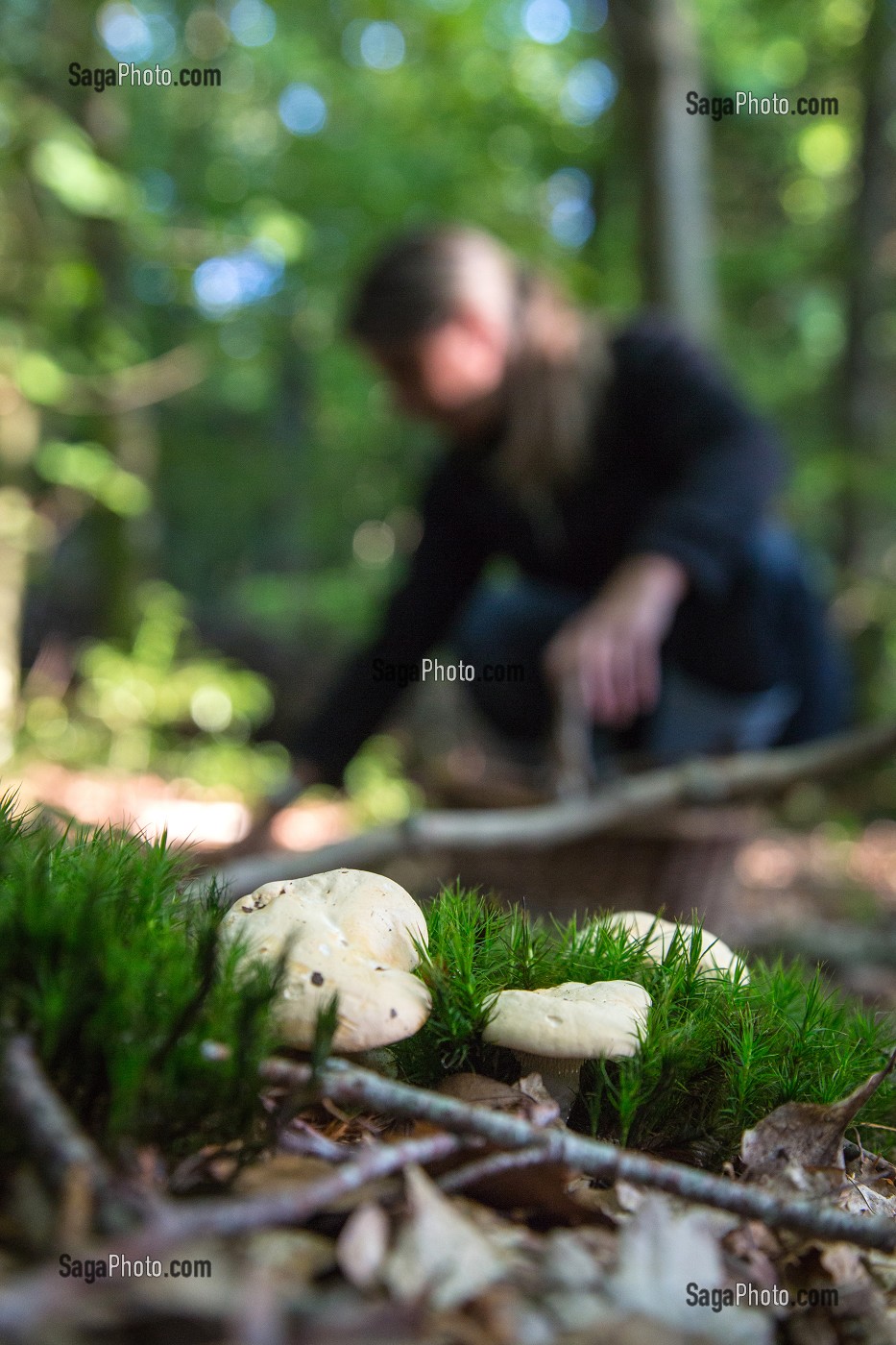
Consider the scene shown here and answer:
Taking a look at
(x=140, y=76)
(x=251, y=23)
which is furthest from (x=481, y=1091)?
(x=251, y=23)

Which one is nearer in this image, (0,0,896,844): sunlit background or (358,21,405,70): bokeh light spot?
(0,0,896,844): sunlit background

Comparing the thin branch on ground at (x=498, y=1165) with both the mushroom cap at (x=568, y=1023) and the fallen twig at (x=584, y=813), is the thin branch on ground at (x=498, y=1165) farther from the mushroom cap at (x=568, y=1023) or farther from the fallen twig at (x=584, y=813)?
the fallen twig at (x=584, y=813)

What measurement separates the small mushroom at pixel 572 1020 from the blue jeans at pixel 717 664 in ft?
9.19

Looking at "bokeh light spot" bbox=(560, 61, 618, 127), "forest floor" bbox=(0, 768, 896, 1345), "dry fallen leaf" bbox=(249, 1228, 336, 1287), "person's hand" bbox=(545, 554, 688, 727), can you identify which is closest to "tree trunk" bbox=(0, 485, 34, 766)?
"person's hand" bbox=(545, 554, 688, 727)

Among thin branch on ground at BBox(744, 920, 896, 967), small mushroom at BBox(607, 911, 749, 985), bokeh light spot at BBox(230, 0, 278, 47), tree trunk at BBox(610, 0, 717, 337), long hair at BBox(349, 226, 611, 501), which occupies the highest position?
bokeh light spot at BBox(230, 0, 278, 47)

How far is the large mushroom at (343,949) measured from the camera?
30.7 inches

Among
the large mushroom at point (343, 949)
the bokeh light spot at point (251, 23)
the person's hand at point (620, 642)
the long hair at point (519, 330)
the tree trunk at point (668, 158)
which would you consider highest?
the bokeh light spot at point (251, 23)

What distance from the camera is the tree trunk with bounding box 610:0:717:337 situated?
491cm

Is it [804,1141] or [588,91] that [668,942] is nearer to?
[804,1141]

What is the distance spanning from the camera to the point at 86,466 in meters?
5.24

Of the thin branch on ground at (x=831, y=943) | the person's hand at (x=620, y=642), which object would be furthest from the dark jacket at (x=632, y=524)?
the thin branch on ground at (x=831, y=943)

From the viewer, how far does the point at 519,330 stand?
4109 millimetres

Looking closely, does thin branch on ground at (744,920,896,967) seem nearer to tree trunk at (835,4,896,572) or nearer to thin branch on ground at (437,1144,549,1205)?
thin branch on ground at (437,1144,549,1205)

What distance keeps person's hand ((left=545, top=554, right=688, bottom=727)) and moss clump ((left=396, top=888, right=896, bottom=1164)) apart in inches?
79.6
